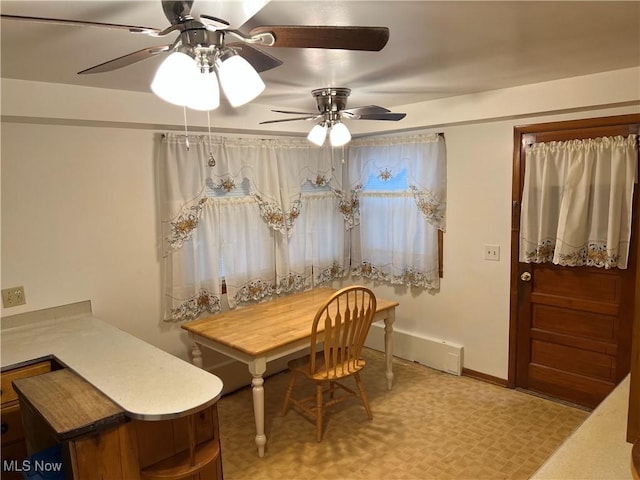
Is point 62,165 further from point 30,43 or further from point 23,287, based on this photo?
point 30,43

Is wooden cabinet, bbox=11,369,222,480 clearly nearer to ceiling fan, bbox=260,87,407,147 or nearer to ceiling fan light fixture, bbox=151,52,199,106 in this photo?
ceiling fan light fixture, bbox=151,52,199,106

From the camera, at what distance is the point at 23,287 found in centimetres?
256

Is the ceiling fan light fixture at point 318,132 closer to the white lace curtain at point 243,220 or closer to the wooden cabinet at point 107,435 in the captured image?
the white lace curtain at point 243,220

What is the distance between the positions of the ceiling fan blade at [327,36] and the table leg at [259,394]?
1819mm

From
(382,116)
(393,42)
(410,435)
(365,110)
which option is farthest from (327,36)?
(410,435)

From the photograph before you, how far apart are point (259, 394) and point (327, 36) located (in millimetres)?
2058

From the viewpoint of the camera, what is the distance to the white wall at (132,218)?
101 inches

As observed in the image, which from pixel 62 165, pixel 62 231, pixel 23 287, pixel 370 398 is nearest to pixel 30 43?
pixel 62 165

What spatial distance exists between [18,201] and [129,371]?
52.7 inches

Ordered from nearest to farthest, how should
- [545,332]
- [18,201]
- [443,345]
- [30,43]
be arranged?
1. [30,43]
2. [18,201]
3. [545,332]
4. [443,345]

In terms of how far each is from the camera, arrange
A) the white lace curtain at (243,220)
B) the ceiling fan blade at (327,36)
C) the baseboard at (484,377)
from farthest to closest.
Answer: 1. the baseboard at (484,377)
2. the white lace curtain at (243,220)
3. the ceiling fan blade at (327,36)

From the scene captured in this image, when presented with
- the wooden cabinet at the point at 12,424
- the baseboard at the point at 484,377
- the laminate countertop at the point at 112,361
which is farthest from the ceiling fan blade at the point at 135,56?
the baseboard at the point at 484,377

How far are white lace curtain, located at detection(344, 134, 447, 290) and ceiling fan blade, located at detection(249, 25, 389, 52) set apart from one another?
2571mm

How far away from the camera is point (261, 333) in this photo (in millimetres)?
2826
